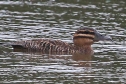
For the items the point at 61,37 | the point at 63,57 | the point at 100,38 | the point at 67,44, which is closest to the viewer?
the point at 63,57

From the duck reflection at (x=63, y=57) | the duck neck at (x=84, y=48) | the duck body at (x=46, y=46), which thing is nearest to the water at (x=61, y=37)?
the duck reflection at (x=63, y=57)

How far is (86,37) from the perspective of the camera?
18906 mm

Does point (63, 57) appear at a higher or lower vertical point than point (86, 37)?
lower

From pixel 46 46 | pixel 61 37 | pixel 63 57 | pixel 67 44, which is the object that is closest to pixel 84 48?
pixel 67 44

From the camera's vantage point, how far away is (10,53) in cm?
1764

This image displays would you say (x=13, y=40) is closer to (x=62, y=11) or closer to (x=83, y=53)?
(x=83, y=53)

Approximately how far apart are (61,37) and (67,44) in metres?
1.45

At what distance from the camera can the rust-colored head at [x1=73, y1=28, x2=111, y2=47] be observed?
61.6 feet

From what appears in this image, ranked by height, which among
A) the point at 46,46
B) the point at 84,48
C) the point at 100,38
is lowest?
the point at 84,48

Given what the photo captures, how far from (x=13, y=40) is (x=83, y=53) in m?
2.15

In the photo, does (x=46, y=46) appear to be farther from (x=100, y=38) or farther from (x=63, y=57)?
(x=100, y=38)

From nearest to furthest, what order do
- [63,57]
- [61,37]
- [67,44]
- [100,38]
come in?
[63,57] → [67,44] → [100,38] → [61,37]

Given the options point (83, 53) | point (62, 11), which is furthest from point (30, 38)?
point (62, 11)

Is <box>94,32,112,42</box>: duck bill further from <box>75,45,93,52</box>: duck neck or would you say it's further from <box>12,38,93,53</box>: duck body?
<box>12,38,93,53</box>: duck body
